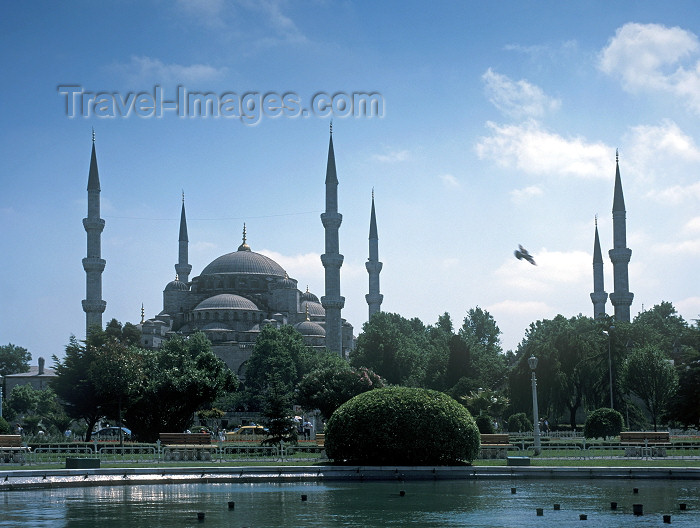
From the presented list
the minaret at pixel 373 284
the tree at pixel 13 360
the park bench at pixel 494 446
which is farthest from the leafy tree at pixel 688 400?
the tree at pixel 13 360

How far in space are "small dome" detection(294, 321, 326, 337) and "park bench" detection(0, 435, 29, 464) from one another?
2279 inches

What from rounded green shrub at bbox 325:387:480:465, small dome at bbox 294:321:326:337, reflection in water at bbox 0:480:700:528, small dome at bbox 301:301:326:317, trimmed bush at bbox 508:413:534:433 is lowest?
trimmed bush at bbox 508:413:534:433

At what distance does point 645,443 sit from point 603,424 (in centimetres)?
864

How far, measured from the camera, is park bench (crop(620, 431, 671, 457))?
21.8 meters

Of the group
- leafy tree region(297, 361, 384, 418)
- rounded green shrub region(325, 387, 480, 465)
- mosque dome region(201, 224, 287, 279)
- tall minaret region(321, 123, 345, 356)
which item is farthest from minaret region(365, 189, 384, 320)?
rounded green shrub region(325, 387, 480, 465)

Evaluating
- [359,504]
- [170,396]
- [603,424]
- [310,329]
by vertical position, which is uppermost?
[310,329]

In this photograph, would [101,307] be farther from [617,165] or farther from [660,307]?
[660,307]

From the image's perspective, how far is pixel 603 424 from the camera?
99.5ft

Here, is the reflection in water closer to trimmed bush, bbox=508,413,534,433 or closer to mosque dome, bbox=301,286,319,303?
trimmed bush, bbox=508,413,534,433

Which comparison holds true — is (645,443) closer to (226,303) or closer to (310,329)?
(310,329)

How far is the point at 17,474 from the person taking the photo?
17.3 meters

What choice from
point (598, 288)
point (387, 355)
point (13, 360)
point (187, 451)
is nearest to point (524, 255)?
point (187, 451)

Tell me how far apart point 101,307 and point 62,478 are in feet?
150

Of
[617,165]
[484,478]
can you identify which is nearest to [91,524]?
[484,478]
